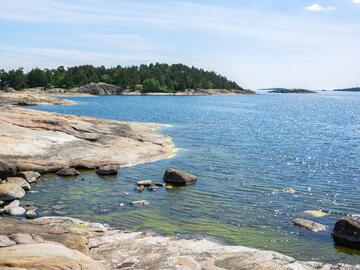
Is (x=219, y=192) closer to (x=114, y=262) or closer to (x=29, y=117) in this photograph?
(x=114, y=262)

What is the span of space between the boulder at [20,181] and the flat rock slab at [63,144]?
127 inches

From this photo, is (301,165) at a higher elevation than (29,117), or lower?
lower

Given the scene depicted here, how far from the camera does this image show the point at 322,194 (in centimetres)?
3825

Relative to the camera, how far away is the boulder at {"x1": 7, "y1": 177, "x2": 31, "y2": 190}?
37469 millimetres

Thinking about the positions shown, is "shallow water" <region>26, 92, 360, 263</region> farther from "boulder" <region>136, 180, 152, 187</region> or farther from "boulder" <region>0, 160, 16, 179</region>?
"boulder" <region>0, 160, 16, 179</region>

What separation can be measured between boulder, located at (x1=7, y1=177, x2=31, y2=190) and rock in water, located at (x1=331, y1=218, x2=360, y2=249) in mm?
24660

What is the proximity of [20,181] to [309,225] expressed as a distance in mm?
24088

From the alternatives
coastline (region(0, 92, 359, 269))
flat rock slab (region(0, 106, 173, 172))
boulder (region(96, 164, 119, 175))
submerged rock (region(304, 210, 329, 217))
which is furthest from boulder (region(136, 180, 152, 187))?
submerged rock (region(304, 210, 329, 217))

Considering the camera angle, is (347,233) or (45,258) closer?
(45,258)

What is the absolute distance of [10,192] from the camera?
113ft

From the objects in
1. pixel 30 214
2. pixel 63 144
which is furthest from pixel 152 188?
pixel 63 144

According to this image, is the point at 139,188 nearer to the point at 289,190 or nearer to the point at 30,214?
the point at 30,214

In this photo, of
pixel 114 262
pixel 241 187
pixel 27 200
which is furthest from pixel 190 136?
pixel 114 262

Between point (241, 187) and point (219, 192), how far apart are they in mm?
2847
